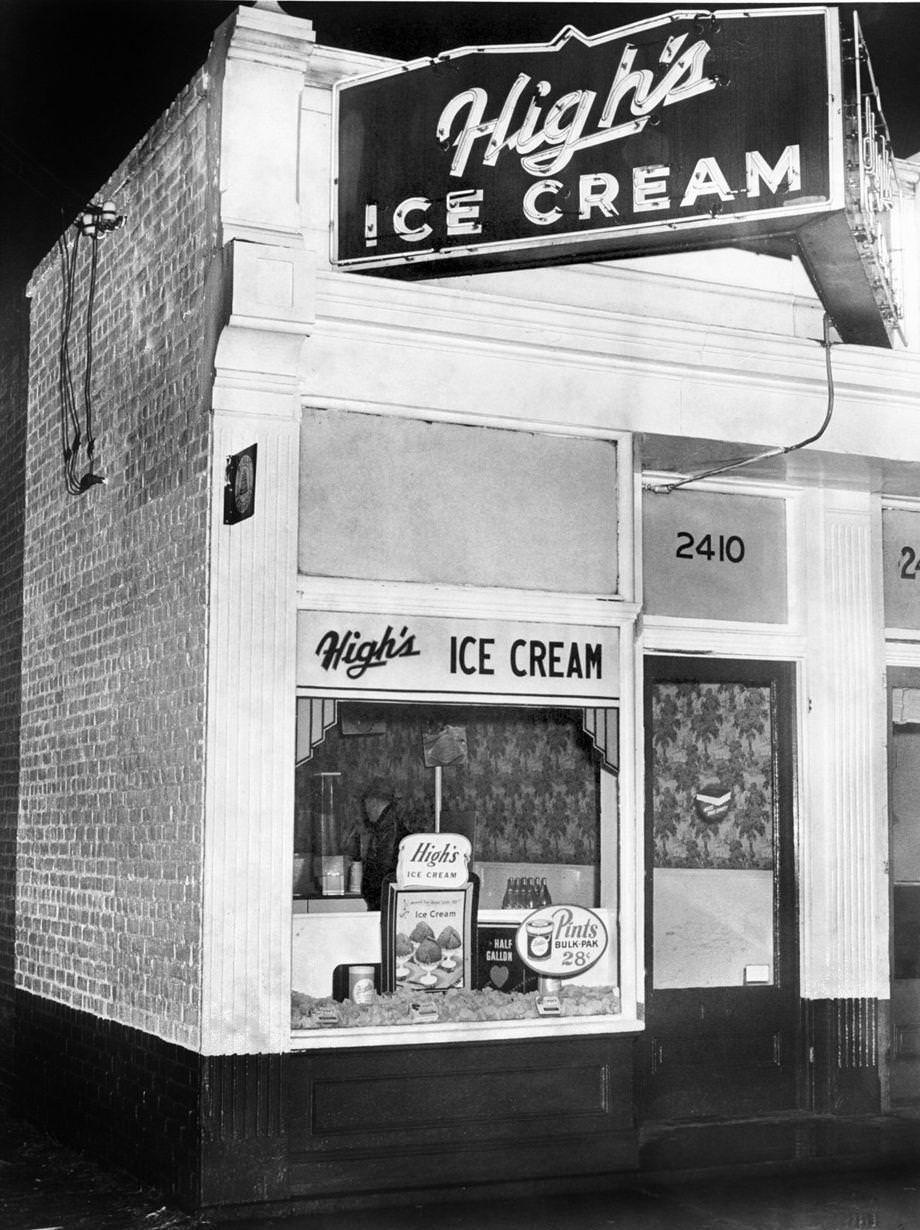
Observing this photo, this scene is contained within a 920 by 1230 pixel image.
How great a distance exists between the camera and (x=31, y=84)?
10.5m

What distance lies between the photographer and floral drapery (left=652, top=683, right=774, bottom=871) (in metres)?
8.96

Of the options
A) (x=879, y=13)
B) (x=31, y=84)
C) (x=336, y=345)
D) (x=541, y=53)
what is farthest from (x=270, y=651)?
(x=879, y=13)

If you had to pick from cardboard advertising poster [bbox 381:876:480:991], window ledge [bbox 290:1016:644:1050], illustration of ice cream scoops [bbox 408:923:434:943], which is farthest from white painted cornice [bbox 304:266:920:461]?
window ledge [bbox 290:1016:644:1050]

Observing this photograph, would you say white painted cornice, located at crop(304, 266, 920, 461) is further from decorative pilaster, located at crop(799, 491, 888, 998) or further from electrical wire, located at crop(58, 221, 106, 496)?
electrical wire, located at crop(58, 221, 106, 496)

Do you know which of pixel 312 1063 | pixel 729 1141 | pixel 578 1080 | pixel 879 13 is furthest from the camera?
pixel 879 13

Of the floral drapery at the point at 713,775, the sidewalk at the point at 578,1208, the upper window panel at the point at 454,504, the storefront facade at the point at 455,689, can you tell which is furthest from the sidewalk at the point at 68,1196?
the floral drapery at the point at 713,775

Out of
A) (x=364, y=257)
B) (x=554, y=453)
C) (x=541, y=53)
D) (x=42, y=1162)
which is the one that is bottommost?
(x=42, y=1162)

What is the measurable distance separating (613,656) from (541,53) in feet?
9.98

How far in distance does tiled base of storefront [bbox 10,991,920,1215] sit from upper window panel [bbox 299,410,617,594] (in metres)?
2.37

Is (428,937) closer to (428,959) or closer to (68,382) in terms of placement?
(428,959)

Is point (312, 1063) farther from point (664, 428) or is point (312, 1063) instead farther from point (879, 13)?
point (879, 13)

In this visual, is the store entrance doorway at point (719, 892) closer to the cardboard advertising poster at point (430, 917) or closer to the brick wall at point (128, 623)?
the cardboard advertising poster at point (430, 917)

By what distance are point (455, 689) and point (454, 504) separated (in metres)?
0.95

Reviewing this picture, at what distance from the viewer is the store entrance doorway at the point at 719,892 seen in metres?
8.66
